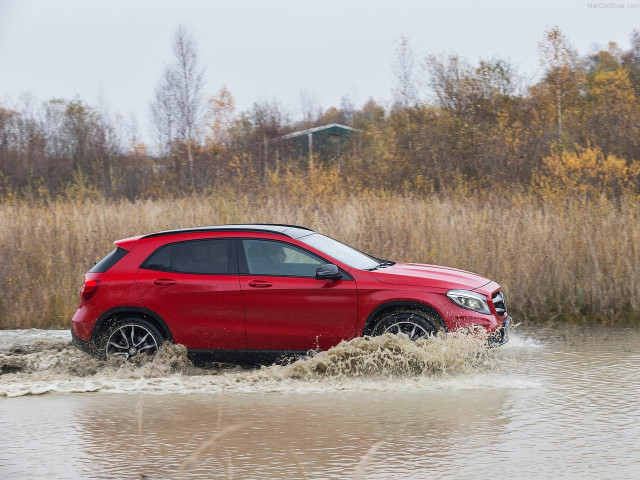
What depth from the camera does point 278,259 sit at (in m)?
9.63

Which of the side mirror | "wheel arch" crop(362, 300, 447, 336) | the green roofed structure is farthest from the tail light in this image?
the green roofed structure

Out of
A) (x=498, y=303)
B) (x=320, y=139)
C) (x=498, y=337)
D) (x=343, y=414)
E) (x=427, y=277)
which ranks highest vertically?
(x=320, y=139)

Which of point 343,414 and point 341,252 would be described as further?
point 341,252

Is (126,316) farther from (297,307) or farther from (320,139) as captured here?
(320,139)

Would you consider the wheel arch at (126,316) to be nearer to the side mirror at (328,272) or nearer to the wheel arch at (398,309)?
the side mirror at (328,272)

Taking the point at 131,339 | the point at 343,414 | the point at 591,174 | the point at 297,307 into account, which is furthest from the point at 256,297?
the point at 591,174

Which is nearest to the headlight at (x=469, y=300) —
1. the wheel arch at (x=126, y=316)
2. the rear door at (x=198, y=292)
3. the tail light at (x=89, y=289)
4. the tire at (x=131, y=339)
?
the rear door at (x=198, y=292)

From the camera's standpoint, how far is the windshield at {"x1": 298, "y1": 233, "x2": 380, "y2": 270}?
9.75 meters

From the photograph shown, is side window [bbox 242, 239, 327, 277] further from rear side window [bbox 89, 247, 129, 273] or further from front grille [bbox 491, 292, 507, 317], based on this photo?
front grille [bbox 491, 292, 507, 317]

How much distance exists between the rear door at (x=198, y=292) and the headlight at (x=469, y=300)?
224cm

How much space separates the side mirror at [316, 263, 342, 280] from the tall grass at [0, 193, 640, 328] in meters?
4.96

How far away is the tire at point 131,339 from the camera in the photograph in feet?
31.6

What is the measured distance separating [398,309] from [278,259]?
1.42 m

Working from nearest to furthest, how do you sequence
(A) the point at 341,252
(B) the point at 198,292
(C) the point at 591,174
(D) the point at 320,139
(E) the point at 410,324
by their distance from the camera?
(E) the point at 410,324
(B) the point at 198,292
(A) the point at 341,252
(C) the point at 591,174
(D) the point at 320,139
